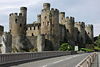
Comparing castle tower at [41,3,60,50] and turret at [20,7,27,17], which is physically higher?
turret at [20,7,27,17]

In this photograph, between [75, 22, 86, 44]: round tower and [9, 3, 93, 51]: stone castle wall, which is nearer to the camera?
[9, 3, 93, 51]: stone castle wall

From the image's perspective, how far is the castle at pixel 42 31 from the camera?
74500mm

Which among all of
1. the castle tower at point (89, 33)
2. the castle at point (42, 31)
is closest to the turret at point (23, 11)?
the castle at point (42, 31)

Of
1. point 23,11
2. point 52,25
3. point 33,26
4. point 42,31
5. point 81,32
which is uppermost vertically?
point 23,11

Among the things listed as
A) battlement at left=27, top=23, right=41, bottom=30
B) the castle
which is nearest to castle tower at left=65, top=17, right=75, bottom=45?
the castle

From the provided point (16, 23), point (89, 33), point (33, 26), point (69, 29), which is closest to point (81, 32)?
point (89, 33)

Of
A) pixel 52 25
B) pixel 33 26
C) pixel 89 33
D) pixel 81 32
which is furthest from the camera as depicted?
pixel 89 33

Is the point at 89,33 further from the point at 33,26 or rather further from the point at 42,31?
the point at 42,31

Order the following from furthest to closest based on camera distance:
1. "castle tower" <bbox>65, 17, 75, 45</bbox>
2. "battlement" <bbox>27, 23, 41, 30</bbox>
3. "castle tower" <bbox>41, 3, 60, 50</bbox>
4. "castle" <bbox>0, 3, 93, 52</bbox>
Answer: "castle tower" <bbox>65, 17, 75, 45</bbox> < "battlement" <bbox>27, 23, 41, 30</bbox> < "castle tower" <bbox>41, 3, 60, 50</bbox> < "castle" <bbox>0, 3, 93, 52</bbox>

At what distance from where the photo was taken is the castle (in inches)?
2933

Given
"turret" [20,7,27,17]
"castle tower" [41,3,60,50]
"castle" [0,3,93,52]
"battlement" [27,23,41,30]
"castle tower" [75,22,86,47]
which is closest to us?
"castle" [0,3,93,52]

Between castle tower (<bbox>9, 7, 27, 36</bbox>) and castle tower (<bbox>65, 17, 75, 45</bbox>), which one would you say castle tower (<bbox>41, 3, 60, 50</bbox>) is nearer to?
castle tower (<bbox>9, 7, 27, 36</bbox>)

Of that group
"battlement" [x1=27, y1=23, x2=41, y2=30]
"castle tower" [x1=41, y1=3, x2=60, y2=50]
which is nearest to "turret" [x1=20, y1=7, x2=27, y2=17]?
"battlement" [x1=27, y1=23, x2=41, y2=30]

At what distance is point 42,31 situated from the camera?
8175cm
